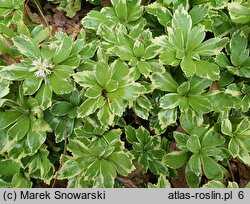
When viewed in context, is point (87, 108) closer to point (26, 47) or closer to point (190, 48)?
point (26, 47)

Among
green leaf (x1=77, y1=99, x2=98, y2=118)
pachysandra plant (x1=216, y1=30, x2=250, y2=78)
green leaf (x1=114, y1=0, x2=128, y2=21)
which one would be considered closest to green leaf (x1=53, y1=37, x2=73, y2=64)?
green leaf (x1=77, y1=99, x2=98, y2=118)

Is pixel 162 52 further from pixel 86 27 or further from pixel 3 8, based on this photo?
pixel 3 8

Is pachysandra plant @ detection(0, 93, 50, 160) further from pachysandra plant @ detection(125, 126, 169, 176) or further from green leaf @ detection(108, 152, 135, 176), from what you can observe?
pachysandra plant @ detection(125, 126, 169, 176)

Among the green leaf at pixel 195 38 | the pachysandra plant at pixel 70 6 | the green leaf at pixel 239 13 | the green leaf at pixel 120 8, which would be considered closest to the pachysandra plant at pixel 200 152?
the green leaf at pixel 195 38

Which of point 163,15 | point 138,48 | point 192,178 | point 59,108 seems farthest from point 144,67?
point 192,178

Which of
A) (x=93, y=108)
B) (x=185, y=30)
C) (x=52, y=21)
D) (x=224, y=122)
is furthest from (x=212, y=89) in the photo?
(x=52, y=21)
